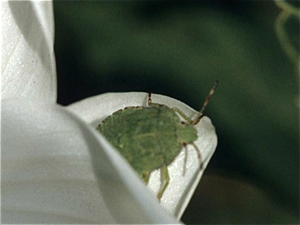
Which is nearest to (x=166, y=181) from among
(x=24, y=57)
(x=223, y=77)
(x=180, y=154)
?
(x=180, y=154)

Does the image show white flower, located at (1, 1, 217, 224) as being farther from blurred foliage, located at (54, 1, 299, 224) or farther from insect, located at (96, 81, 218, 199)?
blurred foliage, located at (54, 1, 299, 224)

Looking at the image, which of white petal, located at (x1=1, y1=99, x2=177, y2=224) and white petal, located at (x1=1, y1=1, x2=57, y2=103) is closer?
white petal, located at (x1=1, y1=99, x2=177, y2=224)

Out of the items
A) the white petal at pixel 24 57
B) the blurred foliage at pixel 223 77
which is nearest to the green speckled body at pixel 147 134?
the white petal at pixel 24 57

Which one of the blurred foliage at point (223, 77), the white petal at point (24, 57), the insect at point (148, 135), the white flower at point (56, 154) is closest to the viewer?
the white flower at point (56, 154)

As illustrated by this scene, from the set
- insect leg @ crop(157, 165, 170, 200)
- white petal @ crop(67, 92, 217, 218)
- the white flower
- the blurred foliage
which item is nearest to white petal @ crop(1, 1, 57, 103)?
the white flower

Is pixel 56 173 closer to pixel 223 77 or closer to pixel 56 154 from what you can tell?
pixel 56 154

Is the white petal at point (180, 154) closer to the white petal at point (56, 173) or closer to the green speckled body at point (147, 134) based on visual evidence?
the green speckled body at point (147, 134)
